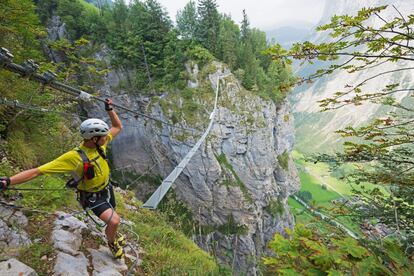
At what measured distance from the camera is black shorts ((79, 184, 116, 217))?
4.16 m

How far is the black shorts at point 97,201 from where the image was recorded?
13.6 ft

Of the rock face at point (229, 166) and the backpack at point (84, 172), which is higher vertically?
the backpack at point (84, 172)

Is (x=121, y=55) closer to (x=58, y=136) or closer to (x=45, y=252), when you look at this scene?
(x=58, y=136)

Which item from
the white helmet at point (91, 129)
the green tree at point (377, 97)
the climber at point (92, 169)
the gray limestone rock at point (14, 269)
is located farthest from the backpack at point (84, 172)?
the green tree at point (377, 97)

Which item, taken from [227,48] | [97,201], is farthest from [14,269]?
[227,48]

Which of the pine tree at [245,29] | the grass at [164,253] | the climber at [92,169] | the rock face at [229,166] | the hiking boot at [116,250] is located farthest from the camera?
the pine tree at [245,29]

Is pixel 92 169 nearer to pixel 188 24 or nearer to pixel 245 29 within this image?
pixel 188 24

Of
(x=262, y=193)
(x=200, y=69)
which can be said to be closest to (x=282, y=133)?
(x=262, y=193)

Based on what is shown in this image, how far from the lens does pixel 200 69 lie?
1195 inches

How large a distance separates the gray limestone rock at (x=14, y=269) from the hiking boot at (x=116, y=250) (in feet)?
3.71

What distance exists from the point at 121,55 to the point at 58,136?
27317 mm

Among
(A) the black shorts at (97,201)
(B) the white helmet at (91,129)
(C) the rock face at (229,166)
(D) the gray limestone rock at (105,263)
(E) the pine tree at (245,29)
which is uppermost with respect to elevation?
(E) the pine tree at (245,29)

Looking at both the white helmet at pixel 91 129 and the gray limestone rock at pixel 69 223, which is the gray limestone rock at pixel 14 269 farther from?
the white helmet at pixel 91 129

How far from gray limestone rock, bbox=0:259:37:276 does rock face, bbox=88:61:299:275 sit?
24.1m
